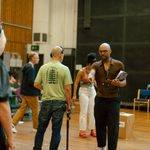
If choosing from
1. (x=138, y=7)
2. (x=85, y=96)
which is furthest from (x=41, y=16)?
(x=85, y=96)

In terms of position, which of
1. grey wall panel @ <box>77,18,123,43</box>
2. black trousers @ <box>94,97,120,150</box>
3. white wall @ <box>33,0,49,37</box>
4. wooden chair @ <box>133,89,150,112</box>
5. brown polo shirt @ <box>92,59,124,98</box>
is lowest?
wooden chair @ <box>133,89,150,112</box>

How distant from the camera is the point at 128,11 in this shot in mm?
13844

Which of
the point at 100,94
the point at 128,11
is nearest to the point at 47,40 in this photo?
the point at 128,11

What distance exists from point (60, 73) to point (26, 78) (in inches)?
87.0

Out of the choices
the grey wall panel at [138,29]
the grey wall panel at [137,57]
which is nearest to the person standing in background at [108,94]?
the grey wall panel at [137,57]

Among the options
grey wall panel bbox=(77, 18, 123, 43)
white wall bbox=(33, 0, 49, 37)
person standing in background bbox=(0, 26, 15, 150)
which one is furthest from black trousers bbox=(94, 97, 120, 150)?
white wall bbox=(33, 0, 49, 37)

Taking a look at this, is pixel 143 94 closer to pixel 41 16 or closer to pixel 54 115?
pixel 41 16

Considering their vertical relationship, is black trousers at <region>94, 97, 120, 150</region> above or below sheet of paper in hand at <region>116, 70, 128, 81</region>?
below

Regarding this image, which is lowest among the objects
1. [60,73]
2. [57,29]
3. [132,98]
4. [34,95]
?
[132,98]

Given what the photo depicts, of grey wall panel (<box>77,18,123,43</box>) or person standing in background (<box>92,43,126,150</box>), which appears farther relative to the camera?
grey wall panel (<box>77,18,123,43</box>)

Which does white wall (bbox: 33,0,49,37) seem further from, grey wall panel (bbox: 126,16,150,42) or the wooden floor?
the wooden floor

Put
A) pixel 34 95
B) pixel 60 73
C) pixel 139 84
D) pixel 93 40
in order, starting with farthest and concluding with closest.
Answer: pixel 93 40, pixel 139 84, pixel 34 95, pixel 60 73

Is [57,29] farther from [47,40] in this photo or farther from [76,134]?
[76,134]

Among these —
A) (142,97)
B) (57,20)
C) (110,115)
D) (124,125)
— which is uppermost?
(57,20)
